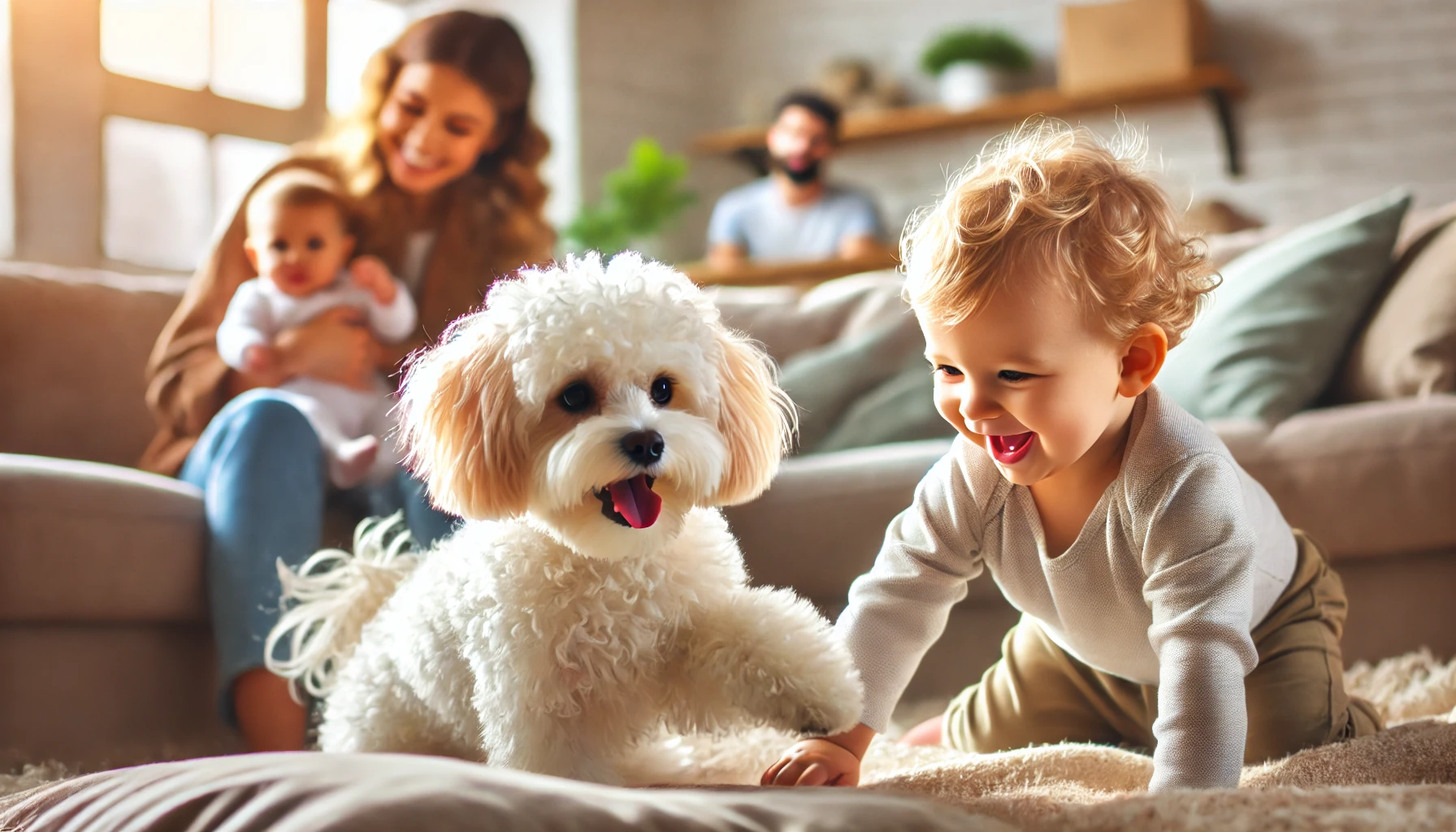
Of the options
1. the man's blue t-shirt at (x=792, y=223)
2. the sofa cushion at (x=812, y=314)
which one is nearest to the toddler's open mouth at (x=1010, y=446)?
the sofa cushion at (x=812, y=314)

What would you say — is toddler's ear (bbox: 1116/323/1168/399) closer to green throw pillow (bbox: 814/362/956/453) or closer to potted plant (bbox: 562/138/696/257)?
green throw pillow (bbox: 814/362/956/453)

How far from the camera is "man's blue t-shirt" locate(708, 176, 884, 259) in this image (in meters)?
5.06

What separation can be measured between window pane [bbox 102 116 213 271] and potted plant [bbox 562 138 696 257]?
1352 mm

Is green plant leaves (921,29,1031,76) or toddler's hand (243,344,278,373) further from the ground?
green plant leaves (921,29,1031,76)

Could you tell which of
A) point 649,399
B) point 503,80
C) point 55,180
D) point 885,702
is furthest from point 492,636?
point 55,180

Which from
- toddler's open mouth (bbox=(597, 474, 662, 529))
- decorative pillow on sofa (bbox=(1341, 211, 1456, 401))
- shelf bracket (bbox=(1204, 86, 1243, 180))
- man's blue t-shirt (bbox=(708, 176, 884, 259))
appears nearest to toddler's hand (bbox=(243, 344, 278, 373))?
toddler's open mouth (bbox=(597, 474, 662, 529))

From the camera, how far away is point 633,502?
40.8 inches

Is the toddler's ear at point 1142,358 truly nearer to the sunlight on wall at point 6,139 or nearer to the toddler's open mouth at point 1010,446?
the toddler's open mouth at point 1010,446

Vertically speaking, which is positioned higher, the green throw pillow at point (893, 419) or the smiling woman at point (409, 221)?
the smiling woman at point (409, 221)

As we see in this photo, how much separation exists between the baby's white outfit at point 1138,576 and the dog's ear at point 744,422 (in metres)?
0.19

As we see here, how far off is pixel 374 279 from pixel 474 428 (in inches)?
41.9

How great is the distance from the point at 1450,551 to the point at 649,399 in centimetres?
138

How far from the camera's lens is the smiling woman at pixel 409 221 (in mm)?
2035

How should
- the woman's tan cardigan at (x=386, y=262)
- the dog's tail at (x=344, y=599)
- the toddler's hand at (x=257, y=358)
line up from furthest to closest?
1. the woman's tan cardigan at (x=386, y=262)
2. the toddler's hand at (x=257, y=358)
3. the dog's tail at (x=344, y=599)
